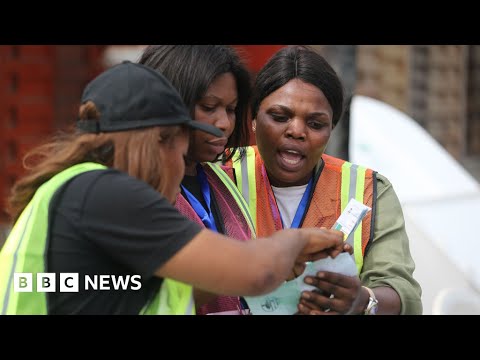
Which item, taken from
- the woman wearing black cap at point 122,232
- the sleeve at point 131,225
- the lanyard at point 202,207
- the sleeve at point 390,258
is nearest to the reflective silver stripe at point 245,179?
the lanyard at point 202,207

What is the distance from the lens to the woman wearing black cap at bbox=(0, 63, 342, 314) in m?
2.04

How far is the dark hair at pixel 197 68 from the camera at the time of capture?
9.17 feet

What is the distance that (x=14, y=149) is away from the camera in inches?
332

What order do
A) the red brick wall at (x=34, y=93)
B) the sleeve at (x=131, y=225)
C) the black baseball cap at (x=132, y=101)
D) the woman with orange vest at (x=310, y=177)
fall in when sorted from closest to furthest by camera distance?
the sleeve at (x=131, y=225) → the black baseball cap at (x=132, y=101) → the woman with orange vest at (x=310, y=177) → the red brick wall at (x=34, y=93)

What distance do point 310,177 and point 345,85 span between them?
1.98 m

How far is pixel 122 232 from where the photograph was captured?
2029 mm

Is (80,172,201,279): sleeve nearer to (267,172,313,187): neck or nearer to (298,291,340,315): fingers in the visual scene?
(298,291,340,315): fingers

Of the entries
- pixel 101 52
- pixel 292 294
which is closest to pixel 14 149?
pixel 101 52

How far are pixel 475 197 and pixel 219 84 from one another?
3.08 meters

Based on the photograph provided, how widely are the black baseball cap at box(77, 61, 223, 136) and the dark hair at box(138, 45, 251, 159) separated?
57 cm

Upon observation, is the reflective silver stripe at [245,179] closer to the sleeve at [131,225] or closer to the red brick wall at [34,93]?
the sleeve at [131,225]

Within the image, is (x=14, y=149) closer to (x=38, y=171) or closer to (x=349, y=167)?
(x=349, y=167)

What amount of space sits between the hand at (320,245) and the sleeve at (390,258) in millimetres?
467

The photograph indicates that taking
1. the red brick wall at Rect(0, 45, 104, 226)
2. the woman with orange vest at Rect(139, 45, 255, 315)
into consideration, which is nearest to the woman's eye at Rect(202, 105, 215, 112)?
the woman with orange vest at Rect(139, 45, 255, 315)
